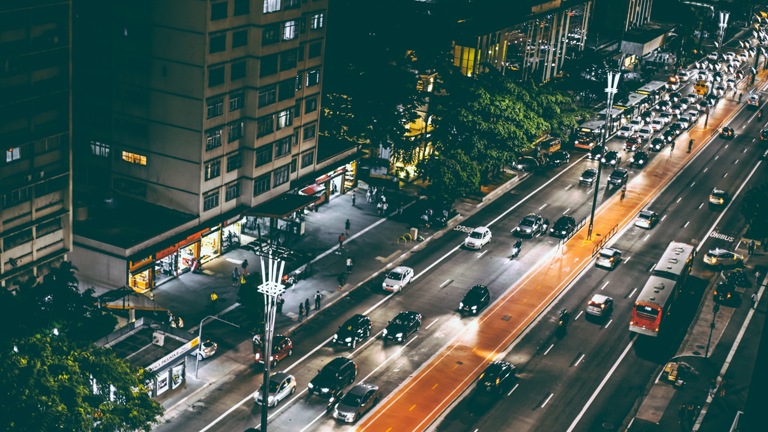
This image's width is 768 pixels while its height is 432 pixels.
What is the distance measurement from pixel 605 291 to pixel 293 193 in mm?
35646

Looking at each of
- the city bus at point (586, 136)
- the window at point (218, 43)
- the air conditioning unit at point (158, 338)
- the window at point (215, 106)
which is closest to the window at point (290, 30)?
the window at point (218, 43)

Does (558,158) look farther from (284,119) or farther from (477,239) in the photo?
(284,119)

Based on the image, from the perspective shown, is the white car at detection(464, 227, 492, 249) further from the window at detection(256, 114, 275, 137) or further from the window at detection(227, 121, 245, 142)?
the window at detection(227, 121, 245, 142)

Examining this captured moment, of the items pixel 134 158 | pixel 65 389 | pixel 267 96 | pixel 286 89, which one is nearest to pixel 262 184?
pixel 267 96

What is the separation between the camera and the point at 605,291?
112438 millimetres

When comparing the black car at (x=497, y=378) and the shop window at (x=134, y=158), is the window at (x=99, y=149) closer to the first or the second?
the shop window at (x=134, y=158)

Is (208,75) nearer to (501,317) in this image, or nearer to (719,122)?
(501,317)

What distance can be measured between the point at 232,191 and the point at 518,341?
109ft

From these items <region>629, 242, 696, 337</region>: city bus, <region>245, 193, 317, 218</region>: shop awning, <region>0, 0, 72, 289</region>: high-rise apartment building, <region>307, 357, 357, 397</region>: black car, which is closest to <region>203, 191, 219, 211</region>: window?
<region>245, 193, 317, 218</region>: shop awning

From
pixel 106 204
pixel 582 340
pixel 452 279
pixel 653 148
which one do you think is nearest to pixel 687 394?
pixel 582 340

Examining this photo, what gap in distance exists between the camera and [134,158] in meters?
106

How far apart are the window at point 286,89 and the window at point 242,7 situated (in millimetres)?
Answer: 9638

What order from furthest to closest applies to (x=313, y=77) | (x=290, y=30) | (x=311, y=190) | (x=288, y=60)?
(x=311, y=190)
(x=313, y=77)
(x=288, y=60)
(x=290, y=30)

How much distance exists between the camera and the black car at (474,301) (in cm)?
10381
